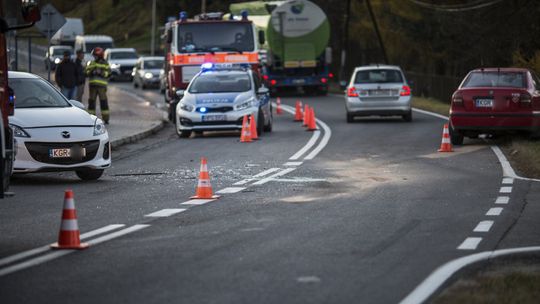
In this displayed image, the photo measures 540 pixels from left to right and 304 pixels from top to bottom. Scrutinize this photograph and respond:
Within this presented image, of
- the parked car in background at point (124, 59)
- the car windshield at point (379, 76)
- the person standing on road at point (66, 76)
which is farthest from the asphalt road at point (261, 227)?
the parked car in background at point (124, 59)

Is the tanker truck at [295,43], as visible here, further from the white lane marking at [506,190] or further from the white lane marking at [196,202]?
the white lane marking at [196,202]

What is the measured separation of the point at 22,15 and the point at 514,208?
578 cm

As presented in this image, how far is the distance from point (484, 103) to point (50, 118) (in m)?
10.1

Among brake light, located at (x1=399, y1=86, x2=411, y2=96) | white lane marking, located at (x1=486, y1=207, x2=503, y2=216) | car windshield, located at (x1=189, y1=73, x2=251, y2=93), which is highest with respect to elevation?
white lane marking, located at (x1=486, y1=207, x2=503, y2=216)

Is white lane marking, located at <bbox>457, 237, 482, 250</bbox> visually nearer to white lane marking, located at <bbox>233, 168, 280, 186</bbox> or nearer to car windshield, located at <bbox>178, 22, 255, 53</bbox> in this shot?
white lane marking, located at <bbox>233, 168, 280, 186</bbox>

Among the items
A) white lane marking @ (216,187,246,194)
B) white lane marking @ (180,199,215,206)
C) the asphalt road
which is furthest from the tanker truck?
white lane marking @ (180,199,215,206)

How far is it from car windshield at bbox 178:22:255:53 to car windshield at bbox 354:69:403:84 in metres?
3.25

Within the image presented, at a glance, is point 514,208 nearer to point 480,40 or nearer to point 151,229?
point 151,229

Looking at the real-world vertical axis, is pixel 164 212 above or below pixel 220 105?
above

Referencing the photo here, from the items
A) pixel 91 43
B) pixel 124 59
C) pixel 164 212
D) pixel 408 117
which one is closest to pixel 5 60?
pixel 164 212

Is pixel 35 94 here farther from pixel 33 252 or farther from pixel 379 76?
pixel 379 76

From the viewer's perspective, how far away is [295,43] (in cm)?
5709

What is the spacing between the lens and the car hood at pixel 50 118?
19.3 meters

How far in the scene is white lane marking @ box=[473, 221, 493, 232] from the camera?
13.2 m
